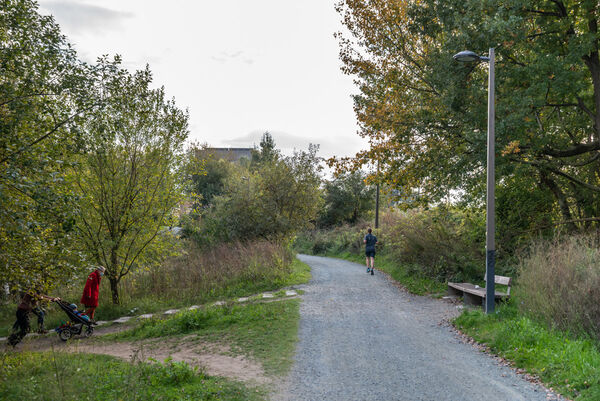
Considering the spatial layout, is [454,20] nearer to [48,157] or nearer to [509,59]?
[509,59]

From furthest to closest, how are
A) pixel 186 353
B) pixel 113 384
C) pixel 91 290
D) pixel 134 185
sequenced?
pixel 134 185, pixel 91 290, pixel 186 353, pixel 113 384

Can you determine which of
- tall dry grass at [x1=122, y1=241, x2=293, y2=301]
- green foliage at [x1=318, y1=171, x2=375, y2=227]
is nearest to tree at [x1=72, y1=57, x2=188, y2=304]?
tall dry grass at [x1=122, y1=241, x2=293, y2=301]

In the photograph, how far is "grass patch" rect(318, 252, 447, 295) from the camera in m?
13.6

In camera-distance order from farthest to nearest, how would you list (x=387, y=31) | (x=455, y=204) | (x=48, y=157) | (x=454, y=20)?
(x=455, y=204) < (x=387, y=31) < (x=454, y=20) < (x=48, y=157)

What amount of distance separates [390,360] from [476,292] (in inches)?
181

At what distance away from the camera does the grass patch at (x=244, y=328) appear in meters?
7.68

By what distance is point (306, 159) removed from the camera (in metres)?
23.9

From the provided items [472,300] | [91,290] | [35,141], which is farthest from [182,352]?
[472,300]

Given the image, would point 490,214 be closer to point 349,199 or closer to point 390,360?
point 390,360

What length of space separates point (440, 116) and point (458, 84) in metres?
1.13

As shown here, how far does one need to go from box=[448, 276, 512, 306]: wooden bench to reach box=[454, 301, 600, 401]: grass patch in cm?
113

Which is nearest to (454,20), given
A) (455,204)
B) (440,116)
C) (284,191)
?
(440,116)

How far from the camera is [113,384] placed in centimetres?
556

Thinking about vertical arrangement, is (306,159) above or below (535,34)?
below
